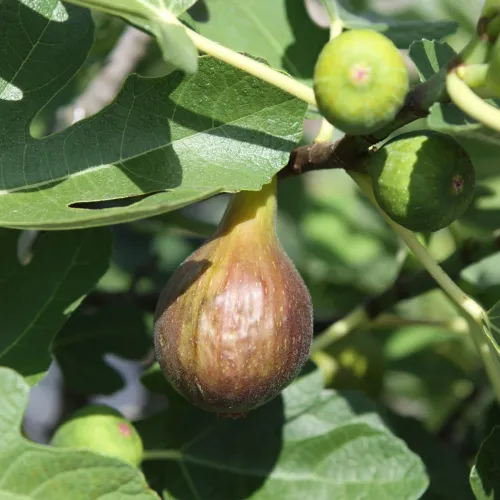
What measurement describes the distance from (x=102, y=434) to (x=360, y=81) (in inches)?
28.6

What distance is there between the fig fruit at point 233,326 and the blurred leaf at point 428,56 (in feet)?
1.11

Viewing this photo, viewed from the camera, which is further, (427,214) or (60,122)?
(60,122)

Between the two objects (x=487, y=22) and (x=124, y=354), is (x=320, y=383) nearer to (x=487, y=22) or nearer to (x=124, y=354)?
(x=124, y=354)

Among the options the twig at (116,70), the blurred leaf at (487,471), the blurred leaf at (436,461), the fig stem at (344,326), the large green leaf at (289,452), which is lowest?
the blurred leaf at (436,461)

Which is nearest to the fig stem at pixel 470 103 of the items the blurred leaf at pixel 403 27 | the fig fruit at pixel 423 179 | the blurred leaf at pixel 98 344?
the fig fruit at pixel 423 179

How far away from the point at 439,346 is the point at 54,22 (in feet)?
5.36

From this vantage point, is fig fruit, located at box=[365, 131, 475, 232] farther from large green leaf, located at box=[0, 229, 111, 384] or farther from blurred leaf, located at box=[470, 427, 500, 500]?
large green leaf, located at box=[0, 229, 111, 384]

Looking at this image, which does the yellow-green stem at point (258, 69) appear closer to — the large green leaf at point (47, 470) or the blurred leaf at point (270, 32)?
the large green leaf at point (47, 470)

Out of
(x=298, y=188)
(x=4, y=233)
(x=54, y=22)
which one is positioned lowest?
(x=298, y=188)

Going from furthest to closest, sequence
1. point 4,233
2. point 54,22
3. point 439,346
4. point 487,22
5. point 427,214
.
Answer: point 439,346 → point 4,233 → point 54,22 → point 427,214 → point 487,22

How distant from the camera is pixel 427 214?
1053 mm

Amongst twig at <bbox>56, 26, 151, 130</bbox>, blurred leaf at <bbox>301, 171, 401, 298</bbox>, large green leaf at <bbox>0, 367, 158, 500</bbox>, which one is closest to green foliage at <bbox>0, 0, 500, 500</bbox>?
large green leaf at <bbox>0, 367, 158, 500</bbox>

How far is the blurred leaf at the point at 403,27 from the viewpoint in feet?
5.23

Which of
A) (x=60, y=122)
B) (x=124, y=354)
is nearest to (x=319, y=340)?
(x=124, y=354)
